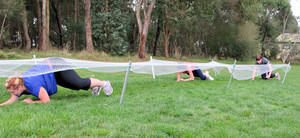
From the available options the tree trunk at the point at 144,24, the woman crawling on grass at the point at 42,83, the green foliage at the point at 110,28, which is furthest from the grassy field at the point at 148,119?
the green foliage at the point at 110,28

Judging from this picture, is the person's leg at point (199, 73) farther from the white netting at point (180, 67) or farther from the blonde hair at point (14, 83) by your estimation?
the blonde hair at point (14, 83)

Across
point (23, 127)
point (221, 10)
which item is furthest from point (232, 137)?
point (221, 10)

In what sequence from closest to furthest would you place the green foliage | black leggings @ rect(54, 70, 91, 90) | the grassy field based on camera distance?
the grassy field → black leggings @ rect(54, 70, 91, 90) → the green foliage

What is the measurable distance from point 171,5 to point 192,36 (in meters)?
15.5

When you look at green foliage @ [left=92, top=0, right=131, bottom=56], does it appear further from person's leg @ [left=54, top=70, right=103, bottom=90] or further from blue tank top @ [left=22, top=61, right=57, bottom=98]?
blue tank top @ [left=22, top=61, right=57, bottom=98]

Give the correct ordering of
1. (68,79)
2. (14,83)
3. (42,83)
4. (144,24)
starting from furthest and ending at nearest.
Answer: (144,24) < (68,79) < (42,83) < (14,83)

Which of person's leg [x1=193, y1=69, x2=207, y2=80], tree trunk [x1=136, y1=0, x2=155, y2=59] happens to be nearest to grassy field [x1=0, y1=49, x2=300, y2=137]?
person's leg [x1=193, y1=69, x2=207, y2=80]

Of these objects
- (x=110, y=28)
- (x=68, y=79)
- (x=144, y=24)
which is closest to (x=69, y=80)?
(x=68, y=79)

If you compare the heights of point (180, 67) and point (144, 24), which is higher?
point (144, 24)

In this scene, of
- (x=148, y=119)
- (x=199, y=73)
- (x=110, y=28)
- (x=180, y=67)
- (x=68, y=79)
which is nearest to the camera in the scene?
(x=148, y=119)

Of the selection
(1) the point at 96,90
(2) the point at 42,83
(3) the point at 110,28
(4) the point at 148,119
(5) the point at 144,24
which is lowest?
(4) the point at 148,119

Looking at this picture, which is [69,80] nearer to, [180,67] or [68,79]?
Answer: [68,79]

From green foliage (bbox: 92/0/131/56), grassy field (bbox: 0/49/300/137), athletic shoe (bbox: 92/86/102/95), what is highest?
green foliage (bbox: 92/0/131/56)

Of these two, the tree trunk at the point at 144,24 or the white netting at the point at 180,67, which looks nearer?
the white netting at the point at 180,67
